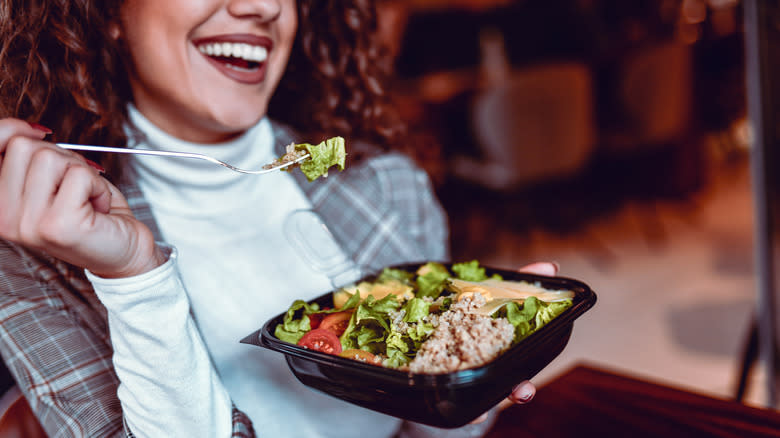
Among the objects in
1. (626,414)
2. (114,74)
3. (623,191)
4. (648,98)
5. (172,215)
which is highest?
(114,74)

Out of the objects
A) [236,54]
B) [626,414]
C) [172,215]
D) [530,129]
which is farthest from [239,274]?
[530,129]

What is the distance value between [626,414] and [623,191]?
3955 mm

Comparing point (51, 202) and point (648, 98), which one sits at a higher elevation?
point (51, 202)

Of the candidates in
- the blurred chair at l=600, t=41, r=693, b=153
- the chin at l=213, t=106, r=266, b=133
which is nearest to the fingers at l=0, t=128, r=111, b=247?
the chin at l=213, t=106, r=266, b=133

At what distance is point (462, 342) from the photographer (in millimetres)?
610

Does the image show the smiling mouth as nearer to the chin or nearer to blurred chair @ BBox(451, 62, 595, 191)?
the chin

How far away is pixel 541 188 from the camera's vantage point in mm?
3623

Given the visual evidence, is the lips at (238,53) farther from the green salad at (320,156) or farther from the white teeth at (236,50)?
the green salad at (320,156)

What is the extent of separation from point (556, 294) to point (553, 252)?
3348 mm

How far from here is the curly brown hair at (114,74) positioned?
84 cm

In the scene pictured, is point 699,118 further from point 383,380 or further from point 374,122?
point 383,380

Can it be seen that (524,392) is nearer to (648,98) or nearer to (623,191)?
(648,98)

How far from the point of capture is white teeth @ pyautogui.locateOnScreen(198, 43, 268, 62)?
0.95 meters

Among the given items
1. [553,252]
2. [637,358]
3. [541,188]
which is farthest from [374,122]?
[553,252]
